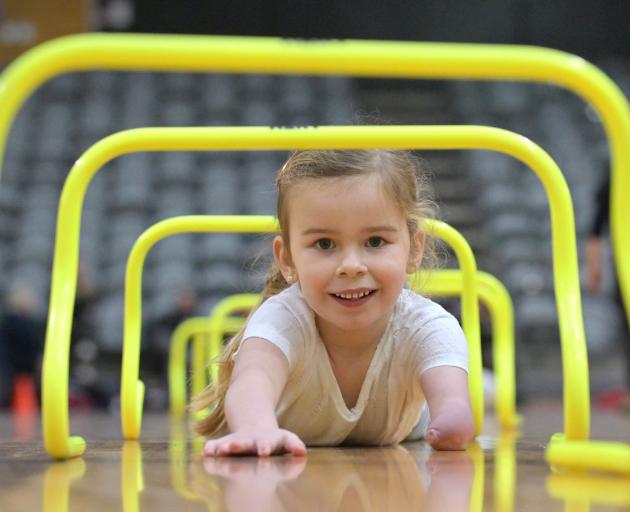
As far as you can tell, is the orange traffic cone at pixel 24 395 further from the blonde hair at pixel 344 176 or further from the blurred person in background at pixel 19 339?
the blonde hair at pixel 344 176

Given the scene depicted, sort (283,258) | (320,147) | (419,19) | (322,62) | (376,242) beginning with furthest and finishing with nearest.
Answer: (419,19) → (283,258) → (376,242) → (320,147) → (322,62)

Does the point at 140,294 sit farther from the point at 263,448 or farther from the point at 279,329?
the point at 263,448

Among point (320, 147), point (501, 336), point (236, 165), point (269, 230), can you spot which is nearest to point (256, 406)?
point (320, 147)

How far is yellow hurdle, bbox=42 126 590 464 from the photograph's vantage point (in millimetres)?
775

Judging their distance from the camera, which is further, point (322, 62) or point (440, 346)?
point (440, 346)

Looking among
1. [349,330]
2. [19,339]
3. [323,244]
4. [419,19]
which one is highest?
[419,19]

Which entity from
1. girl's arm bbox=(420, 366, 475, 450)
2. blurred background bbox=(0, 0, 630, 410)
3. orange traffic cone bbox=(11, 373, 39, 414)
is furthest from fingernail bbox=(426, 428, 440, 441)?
orange traffic cone bbox=(11, 373, 39, 414)

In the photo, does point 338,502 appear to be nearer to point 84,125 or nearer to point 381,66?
point 381,66

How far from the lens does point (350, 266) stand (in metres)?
1.00

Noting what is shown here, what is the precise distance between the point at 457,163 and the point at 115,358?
2.25 meters

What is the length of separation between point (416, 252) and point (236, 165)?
418 centimetres

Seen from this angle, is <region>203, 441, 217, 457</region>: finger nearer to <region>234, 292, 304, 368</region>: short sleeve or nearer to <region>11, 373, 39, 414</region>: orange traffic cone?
<region>234, 292, 304, 368</region>: short sleeve

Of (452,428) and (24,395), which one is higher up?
(452,428)

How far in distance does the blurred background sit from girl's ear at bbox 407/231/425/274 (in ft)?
8.06
